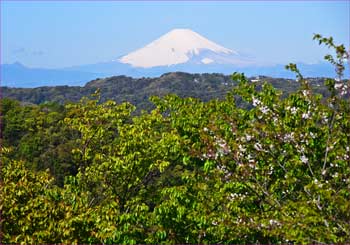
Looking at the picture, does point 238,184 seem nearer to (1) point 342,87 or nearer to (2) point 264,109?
(2) point 264,109

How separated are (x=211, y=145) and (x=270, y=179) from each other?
4.66ft

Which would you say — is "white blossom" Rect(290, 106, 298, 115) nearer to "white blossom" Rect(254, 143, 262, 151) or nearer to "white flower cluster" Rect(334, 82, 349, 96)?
"white flower cluster" Rect(334, 82, 349, 96)

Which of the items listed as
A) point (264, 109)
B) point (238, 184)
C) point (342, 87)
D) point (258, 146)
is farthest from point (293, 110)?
point (238, 184)

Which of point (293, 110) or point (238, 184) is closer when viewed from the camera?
point (238, 184)

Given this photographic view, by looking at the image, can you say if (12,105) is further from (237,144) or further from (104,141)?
(237,144)

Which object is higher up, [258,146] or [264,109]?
[264,109]

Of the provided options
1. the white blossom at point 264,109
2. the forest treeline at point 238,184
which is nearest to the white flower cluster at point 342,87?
the forest treeline at point 238,184

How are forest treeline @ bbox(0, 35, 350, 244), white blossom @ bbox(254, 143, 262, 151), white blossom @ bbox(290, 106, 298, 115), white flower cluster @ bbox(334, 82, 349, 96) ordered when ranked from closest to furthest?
forest treeline @ bbox(0, 35, 350, 244)
white blossom @ bbox(254, 143, 262, 151)
white flower cluster @ bbox(334, 82, 349, 96)
white blossom @ bbox(290, 106, 298, 115)

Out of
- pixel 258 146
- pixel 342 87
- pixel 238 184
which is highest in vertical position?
pixel 342 87

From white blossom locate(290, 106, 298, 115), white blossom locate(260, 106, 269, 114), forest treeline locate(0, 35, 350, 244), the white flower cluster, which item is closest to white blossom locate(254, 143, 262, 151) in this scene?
forest treeline locate(0, 35, 350, 244)

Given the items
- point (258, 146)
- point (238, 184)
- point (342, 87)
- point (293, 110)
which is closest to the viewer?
point (258, 146)

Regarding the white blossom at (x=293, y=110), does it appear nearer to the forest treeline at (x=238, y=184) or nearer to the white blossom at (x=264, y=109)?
the forest treeline at (x=238, y=184)

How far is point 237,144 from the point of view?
34.6ft

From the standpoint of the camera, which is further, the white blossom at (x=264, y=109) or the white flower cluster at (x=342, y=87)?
the white blossom at (x=264, y=109)
